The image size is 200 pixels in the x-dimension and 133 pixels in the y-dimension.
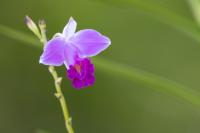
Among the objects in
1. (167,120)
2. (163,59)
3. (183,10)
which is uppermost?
(183,10)

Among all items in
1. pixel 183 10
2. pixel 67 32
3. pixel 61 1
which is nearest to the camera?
pixel 67 32

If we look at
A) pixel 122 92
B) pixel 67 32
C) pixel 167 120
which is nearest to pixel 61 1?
pixel 122 92

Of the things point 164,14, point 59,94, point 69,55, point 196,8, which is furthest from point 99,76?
point 59,94

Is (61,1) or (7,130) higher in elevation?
(61,1)

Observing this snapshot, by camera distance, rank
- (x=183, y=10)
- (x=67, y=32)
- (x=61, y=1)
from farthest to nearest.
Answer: (x=61, y=1) → (x=183, y=10) → (x=67, y=32)

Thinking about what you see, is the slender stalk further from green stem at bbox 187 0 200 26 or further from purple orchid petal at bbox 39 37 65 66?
green stem at bbox 187 0 200 26

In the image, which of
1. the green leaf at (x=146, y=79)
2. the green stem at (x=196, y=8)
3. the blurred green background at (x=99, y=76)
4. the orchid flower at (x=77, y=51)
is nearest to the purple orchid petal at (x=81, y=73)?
the orchid flower at (x=77, y=51)

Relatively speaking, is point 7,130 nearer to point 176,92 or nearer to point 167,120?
point 167,120

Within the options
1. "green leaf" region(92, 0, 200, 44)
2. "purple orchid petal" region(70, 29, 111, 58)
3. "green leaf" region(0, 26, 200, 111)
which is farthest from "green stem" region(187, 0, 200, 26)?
"purple orchid petal" region(70, 29, 111, 58)

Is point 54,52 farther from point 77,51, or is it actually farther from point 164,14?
point 164,14
